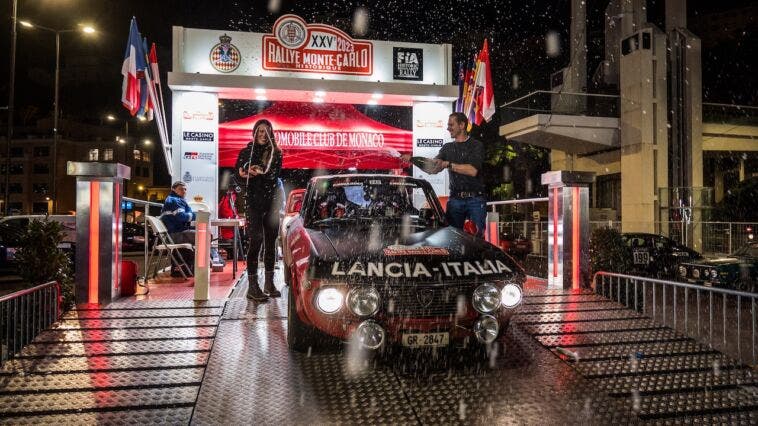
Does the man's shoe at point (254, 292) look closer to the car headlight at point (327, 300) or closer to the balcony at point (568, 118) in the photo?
the car headlight at point (327, 300)

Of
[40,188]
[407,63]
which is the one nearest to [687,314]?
[407,63]

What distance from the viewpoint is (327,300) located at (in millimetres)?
3516

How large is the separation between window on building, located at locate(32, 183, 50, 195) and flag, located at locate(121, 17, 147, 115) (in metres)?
70.7

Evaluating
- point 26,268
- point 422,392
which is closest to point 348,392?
point 422,392

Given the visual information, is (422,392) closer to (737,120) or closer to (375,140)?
(375,140)

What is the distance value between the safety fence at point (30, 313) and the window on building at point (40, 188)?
77.4 meters

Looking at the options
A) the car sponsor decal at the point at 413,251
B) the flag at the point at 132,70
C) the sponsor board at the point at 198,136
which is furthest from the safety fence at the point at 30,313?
the sponsor board at the point at 198,136

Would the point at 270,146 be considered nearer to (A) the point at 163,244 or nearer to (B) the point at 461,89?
(A) the point at 163,244

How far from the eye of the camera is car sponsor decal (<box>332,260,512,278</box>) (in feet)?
11.4

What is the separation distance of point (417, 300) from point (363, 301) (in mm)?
342

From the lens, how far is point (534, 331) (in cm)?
459

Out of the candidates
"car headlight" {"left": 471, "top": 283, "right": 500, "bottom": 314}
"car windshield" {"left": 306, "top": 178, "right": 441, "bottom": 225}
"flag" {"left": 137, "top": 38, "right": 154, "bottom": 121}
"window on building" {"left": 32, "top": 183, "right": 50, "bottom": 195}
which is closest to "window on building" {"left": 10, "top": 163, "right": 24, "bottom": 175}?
"window on building" {"left": 32, "top": 183, "right": 50, "bottom": 195}

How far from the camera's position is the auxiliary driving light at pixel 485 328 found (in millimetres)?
3576

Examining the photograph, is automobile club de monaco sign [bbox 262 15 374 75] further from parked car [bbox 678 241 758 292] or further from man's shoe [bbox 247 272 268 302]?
parked car [bbox 678 241 758 292]
